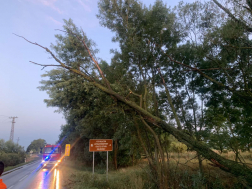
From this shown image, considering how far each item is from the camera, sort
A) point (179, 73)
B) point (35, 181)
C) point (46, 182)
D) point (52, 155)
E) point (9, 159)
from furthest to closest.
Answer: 1. point (9, 159)
2. point (52, 155)
3. point (35, 181)
4. point (46, 182)
5. point (179, 73)

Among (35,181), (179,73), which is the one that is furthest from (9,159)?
(179,73)

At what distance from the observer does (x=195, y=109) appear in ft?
33.4

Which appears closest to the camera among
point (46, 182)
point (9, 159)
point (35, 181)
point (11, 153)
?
point (46, 182)

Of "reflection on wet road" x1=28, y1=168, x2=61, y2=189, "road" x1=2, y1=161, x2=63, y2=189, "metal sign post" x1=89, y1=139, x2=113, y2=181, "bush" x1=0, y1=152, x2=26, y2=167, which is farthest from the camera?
"bush" x1=0, y1=152, x2=26, y2=167

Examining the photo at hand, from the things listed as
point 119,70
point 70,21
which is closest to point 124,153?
point 119,70

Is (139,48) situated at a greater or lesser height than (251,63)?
greater

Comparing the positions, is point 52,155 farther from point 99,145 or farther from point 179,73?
point 179,73

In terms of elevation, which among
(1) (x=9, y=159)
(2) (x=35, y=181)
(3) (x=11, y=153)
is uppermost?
(3) (x=11, y=153)

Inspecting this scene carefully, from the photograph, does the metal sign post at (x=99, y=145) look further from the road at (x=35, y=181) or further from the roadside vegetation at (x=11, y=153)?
the roadside vegetation at (x=11, y=153)

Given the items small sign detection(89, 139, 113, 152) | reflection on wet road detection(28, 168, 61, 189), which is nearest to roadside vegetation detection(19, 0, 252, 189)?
small sign detection(89, 139, 113, 152)

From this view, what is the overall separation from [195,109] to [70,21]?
797 centimetres

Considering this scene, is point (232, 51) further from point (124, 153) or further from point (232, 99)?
point (124, 153)

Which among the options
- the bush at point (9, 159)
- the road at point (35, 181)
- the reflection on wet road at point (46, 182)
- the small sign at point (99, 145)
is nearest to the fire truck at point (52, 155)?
the road at point (35, 181)

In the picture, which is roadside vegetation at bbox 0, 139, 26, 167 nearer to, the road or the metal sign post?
the road
